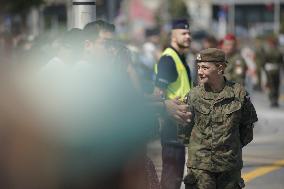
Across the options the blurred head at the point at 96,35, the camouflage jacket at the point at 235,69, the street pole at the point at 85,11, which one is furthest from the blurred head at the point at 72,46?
the camouflage jacket at the point at 235,69

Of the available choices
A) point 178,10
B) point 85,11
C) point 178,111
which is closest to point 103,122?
point 178,111

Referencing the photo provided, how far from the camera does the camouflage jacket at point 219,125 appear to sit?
21.1ft

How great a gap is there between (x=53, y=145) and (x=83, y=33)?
2942 mm

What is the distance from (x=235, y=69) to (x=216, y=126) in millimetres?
6544

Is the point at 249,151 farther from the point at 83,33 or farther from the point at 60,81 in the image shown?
the point at 60,81

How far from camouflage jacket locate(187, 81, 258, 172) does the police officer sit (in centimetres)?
97

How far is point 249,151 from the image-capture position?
13383 mm

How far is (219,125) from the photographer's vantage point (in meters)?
6.44

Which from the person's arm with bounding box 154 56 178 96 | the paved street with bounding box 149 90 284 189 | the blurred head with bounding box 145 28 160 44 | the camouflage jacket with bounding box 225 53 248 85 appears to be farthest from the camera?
the blurred head with bounding box 145 28 160 44

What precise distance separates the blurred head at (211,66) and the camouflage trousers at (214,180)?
23.7 inches

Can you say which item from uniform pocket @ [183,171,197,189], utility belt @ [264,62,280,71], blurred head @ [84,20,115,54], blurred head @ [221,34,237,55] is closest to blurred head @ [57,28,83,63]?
blurred head @ [84,20,115,54]

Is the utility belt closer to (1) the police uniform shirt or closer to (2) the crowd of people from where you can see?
(1) the police uniform shirt

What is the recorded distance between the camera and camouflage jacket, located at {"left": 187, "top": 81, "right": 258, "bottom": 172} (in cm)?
643

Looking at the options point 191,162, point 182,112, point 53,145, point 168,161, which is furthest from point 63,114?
point 168,161
